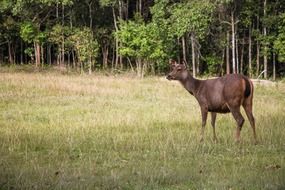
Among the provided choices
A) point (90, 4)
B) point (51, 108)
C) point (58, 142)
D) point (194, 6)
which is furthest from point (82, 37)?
point (58, 142)

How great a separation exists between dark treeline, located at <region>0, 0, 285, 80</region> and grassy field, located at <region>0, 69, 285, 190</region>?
1666cm

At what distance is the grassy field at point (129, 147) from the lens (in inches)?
298

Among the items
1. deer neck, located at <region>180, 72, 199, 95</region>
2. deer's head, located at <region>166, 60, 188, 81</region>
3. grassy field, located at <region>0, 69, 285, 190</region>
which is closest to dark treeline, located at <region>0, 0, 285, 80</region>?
grassy field, located at <region>0, 69, 285, 190</region>

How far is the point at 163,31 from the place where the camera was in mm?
37781

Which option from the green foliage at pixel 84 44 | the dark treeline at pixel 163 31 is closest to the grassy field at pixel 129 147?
the dark treeline at pixel 163 31

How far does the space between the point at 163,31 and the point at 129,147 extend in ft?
91.1

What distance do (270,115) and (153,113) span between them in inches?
146

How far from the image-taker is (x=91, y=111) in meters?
17.1

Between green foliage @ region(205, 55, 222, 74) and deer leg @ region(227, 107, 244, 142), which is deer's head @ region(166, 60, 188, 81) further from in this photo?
green foliage @ region(205, 55, 222, 74)

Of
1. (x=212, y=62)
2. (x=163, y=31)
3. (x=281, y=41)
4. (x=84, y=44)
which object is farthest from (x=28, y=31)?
(x=281, y=41)

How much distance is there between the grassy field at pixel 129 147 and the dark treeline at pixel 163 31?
16660 mm

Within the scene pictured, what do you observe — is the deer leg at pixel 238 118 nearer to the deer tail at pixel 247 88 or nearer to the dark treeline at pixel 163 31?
the deer tail at pixel 247 88

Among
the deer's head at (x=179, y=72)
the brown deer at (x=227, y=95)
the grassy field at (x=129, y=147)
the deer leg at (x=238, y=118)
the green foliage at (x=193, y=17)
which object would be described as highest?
the green foliage at (x=193, y=17)

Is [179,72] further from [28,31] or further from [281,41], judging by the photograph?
[28,31]
